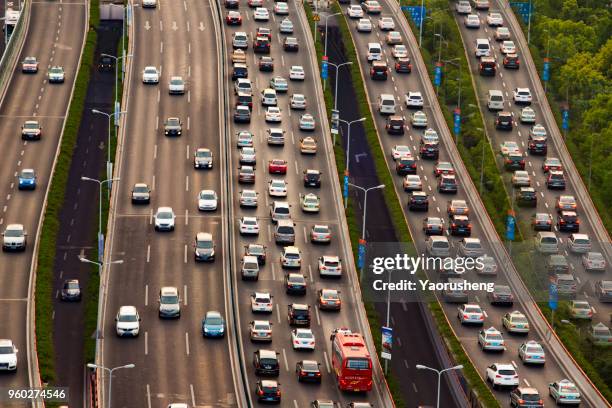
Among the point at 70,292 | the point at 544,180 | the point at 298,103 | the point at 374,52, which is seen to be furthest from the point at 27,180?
the point at 374,52

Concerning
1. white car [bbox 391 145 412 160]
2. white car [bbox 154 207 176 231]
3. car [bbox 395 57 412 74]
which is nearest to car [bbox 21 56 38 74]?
car [bbox 395 57 412 74]

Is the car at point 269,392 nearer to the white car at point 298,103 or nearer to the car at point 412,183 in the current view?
the car at point 412,183

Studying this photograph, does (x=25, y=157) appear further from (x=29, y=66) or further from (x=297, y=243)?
(x=297, y=243)

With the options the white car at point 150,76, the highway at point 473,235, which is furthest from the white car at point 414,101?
the white car at point 150,76

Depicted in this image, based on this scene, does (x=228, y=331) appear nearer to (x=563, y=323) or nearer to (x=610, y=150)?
(x=563, y=323)

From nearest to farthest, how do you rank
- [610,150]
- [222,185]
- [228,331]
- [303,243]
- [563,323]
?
[228,331] < [563,323] < [303,243] < [222,185] < [610,150]

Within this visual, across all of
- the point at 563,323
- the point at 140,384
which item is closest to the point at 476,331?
the point at 563,323
